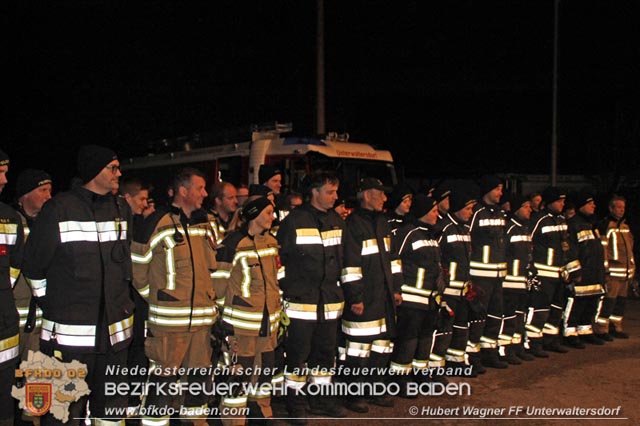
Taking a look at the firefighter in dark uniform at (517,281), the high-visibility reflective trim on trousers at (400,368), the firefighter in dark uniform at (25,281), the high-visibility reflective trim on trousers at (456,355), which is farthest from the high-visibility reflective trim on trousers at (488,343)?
the firefighter in dark uniform at (25,281)

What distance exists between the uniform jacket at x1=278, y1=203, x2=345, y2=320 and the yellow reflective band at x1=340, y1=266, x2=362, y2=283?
0.12m

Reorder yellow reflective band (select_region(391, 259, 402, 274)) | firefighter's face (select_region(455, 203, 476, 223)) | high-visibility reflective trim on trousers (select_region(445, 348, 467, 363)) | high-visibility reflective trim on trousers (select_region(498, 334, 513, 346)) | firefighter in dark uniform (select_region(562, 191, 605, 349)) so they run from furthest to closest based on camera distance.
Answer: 1. firefighter in dark uniform (select_region(562, 191, 605, 349))
2. high-visibility reflective trim on trousers (select_region(498, 334, 513, 346))
3. firefighter's face (select_region(455, 203, 476, 223))
4. high-visibility reflective trim on trousers (select_region(445, 348, 467, 363))
5. yellow reflective band (select_region(391, 259, 402, 274))

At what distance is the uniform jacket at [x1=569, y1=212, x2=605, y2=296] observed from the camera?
9438mm

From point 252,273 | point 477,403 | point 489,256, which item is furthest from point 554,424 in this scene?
point 252,273

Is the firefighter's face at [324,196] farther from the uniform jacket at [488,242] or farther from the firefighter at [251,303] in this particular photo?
the uniform jacket at [488,242]

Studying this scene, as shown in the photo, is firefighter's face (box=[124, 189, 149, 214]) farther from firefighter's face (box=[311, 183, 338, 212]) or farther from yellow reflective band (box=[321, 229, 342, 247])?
yellow reflective band (box=[321, 229, 342, 247])

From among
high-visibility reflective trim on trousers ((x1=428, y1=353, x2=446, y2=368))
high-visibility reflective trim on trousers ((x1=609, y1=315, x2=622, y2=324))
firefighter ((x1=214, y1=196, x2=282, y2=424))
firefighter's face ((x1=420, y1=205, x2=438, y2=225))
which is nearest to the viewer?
firefighter ((x1=214, y1=196, x2=282, y2=424))

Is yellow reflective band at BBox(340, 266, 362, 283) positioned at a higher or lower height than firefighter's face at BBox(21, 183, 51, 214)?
lower

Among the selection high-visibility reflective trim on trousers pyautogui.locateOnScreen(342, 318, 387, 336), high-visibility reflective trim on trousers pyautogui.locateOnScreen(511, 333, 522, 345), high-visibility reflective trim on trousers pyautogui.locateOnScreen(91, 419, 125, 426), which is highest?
high-visibility reflective trim on trousers pyautogui.locateOnScreen(342, 318, 387, 336)

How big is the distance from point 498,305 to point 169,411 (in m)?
4.63

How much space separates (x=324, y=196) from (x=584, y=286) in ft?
16.9

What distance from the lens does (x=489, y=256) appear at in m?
7.99

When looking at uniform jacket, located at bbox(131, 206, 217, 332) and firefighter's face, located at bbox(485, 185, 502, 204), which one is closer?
uniform jacket, located at bbox(131, 206, 217, 332)

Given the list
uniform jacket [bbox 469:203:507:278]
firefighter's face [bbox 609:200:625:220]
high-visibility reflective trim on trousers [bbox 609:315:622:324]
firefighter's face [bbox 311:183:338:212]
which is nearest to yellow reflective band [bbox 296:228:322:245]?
firefighter's face [bbox 311:183:338:212]
